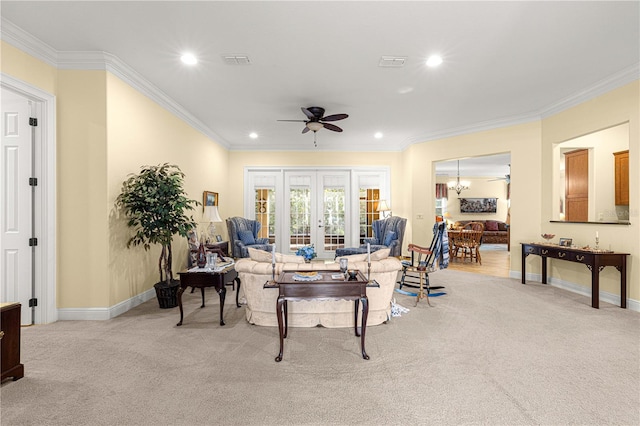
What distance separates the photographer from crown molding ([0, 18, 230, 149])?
3.13 meters

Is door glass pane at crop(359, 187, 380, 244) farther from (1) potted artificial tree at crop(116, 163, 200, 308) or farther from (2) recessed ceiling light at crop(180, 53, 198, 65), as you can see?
(2) recessed ceiling light at crop(180, 53, 198, 65)

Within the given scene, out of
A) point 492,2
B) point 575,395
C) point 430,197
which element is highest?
point 492,2

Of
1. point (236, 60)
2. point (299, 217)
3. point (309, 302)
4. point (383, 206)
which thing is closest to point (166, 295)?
point (309, 302)

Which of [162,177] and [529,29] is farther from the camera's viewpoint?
[162,177]

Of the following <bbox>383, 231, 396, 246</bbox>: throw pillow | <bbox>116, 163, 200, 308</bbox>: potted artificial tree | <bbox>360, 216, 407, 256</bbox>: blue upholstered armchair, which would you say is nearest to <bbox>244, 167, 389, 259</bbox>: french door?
<bbox>360, 216, 407, 256</bbox>: blue upholstered armchair

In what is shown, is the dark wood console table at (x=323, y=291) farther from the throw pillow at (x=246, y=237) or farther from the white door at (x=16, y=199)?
the throw pillow at (x=246, y=237)

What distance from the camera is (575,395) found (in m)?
2.21

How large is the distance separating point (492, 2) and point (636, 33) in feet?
6.07

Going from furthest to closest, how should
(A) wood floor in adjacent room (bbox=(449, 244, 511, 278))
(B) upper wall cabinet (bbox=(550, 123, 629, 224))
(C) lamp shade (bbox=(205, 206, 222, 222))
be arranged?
(A) wood floor in adjacent room (bbox=(449, 244, 511, 278))
(C) lamp shade (bbox=(205, 206, 222, 222))
(B) upper wall cabinet (bbox=(550, 123, 629, 224))

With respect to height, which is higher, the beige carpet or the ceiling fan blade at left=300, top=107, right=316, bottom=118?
the ceiling fan blade at left=300, top=107, right=316, bottom=118

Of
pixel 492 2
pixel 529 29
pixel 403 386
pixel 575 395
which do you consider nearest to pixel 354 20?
pixel 492 2

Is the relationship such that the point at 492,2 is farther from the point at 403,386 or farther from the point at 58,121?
the point at 58,121

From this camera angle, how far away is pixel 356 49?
11.4ft

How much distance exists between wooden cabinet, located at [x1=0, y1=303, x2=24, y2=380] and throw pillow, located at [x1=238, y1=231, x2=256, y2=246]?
4558 millimetres
